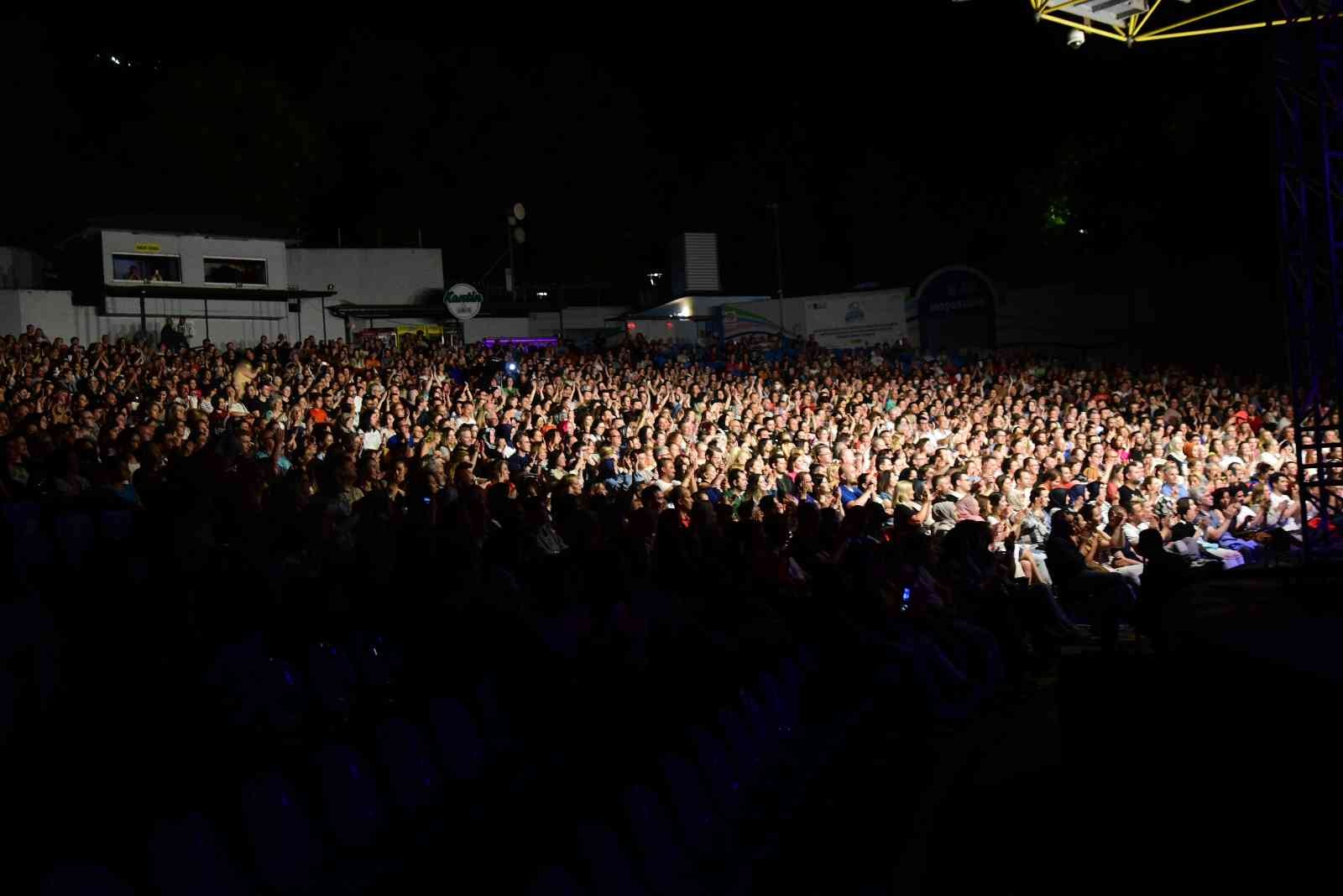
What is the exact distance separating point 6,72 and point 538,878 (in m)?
43.9

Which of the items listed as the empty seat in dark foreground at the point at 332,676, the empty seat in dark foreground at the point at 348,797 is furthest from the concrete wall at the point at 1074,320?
the empty seat in dark foreground at the point at 348,797

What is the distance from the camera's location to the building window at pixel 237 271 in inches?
1049

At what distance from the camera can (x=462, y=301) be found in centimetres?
2902

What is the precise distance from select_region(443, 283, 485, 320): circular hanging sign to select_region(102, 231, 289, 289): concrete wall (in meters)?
3.92

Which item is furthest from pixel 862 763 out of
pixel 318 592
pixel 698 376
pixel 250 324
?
pixel 250 324

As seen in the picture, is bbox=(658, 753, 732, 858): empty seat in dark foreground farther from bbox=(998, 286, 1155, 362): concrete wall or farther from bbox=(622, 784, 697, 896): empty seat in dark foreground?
bbox=(998, 286, 1155, 362): concrete wall

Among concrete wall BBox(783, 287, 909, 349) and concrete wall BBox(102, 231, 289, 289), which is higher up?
concrete wall BBox(102, 231, 289, 289)

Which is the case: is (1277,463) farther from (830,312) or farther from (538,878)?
(538,878)

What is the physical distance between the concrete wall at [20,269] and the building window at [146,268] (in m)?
2.39

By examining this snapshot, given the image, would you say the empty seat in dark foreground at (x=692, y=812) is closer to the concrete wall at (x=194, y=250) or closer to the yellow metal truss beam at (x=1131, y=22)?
the yellow metal truss beam at (x=1131, y=22)

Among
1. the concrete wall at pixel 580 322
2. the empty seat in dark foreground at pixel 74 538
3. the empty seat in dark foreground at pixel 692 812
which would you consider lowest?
the empty seat in dark foreground at pixel 692 812

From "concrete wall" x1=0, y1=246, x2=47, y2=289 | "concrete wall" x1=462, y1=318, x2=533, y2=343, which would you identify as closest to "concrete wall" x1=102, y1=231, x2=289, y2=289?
"concrete wall" x1=0, y1=246, x2=47, y2=289

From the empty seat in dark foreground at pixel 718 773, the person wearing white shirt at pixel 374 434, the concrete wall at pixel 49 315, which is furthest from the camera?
the concrete wall at pixel 49 315

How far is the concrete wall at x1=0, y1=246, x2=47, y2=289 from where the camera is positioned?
25.5 m
